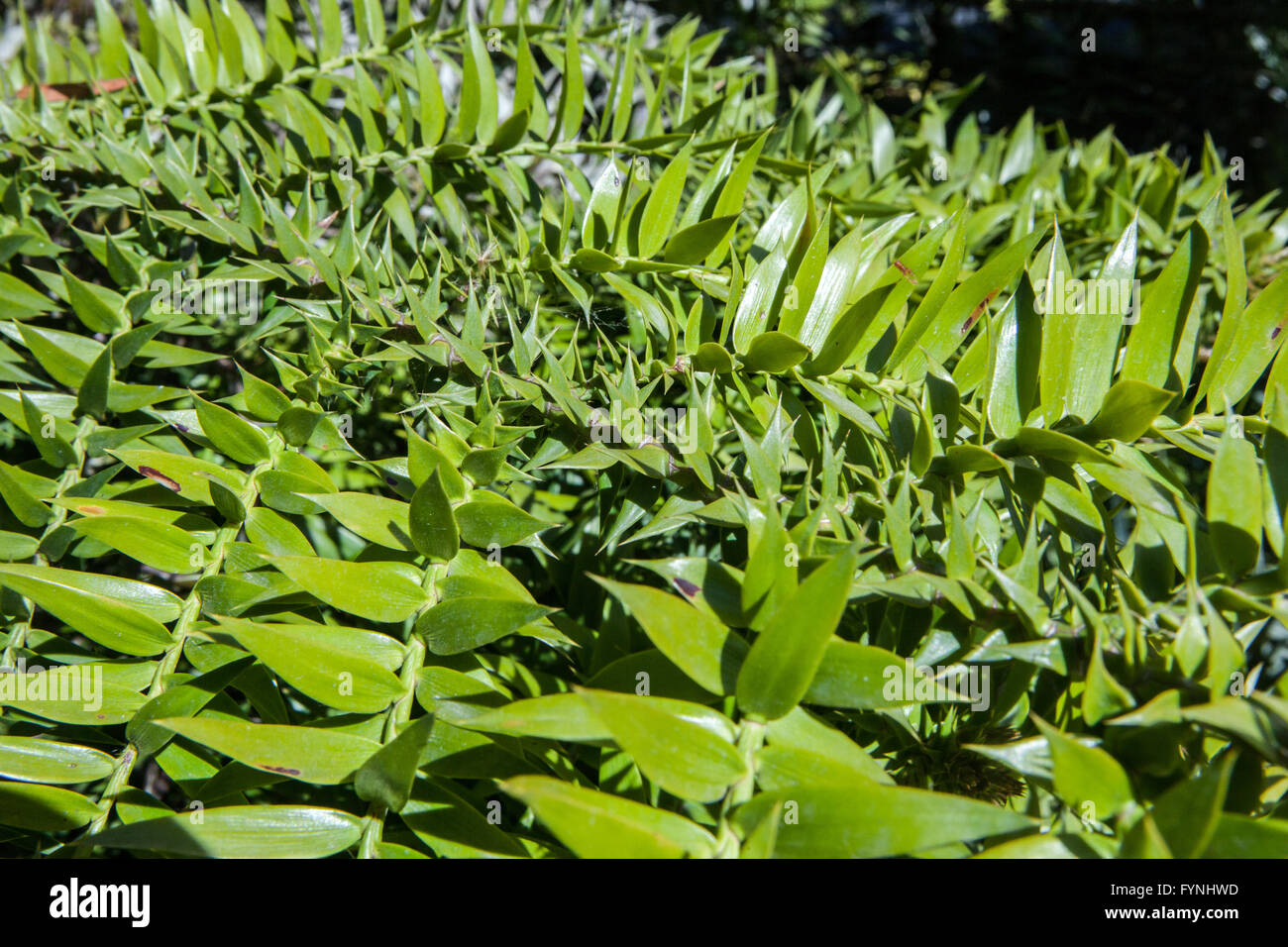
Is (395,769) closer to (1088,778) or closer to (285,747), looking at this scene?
(285,747)

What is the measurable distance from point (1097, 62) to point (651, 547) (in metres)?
1.58

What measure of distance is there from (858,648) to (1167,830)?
0.36ft

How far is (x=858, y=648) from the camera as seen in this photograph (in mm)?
312

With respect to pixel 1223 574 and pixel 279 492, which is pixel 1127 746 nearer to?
pixel 1223 574

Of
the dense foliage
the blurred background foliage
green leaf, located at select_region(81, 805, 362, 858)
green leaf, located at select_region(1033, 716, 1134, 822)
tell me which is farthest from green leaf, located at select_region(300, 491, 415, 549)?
the blurred background foliage

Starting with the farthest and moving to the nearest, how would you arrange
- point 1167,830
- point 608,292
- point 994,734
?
point 608,292 < point 994,734 < point 1167,830

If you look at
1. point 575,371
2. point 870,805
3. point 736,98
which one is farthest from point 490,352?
point 736,98

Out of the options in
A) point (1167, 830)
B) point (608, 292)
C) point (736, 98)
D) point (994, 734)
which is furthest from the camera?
point (736, 98)

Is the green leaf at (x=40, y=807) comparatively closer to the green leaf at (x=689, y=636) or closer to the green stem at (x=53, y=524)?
the green stem at (x=53, y=524)

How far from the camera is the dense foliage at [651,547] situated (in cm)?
30

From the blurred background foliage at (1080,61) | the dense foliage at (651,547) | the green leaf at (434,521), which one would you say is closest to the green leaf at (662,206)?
the dense foliage at (651,547)

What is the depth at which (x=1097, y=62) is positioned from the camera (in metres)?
1.61

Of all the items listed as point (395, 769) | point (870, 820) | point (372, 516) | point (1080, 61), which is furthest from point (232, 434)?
point (1080, 61)

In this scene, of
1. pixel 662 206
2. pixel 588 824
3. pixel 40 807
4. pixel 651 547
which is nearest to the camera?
pixel 588 824
